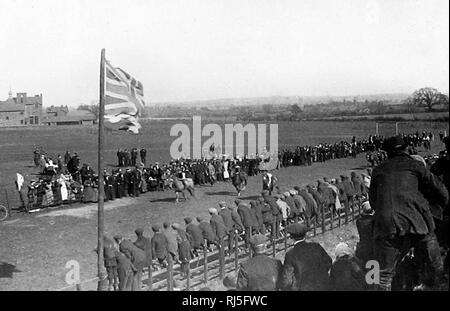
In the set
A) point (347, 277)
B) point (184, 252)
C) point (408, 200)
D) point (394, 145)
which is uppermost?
point (394, 145)

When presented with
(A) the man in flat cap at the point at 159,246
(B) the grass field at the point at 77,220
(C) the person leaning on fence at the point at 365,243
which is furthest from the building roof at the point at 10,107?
(C) the person leaning on fence at the point at 365,243

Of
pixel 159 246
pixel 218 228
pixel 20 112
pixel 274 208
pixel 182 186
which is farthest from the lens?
pixel 20 112

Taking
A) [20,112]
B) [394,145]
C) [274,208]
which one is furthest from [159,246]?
[20,112]

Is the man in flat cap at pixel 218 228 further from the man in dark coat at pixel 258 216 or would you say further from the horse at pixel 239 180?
the horse at pixel 239 180

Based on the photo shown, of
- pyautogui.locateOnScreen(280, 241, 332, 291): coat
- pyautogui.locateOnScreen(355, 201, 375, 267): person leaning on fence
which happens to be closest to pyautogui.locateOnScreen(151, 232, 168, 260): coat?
pyautogui.locateOnScreen(355, 201, 375, 267): person leaning on fence

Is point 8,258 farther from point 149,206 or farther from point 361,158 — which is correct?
point 361,158

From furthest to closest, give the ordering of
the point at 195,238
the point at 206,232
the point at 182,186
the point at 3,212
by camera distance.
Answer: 1. the point at 182,186
2. the point at 3,212
3. the point at 206,232
4. the point at 195,238

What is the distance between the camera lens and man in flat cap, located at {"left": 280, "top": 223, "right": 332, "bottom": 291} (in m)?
4.88

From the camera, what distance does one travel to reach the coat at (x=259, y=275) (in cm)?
481

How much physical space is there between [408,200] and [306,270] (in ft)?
3.86

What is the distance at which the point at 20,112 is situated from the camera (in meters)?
59.1

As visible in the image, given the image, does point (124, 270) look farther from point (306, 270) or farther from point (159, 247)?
point (306, 270)

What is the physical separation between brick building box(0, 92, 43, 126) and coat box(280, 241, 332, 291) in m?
56.3
